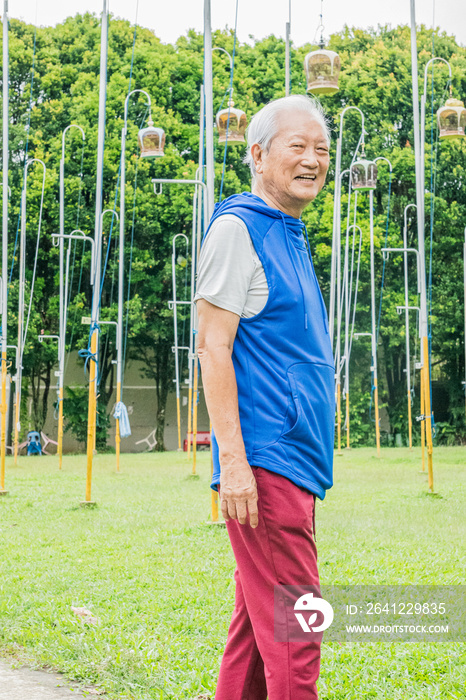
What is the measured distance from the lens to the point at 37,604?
5449 millimetres

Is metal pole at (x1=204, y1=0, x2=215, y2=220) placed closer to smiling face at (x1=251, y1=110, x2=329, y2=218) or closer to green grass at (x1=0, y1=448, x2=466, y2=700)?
green grass at (x1=0, y1=448, x2=466, y2=700)

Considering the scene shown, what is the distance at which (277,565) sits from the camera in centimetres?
240

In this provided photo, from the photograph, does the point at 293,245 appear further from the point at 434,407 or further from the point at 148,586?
the point at 434,407

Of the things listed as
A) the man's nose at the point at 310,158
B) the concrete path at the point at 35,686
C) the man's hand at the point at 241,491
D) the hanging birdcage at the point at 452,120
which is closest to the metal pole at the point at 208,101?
the hanging birdcage at the point at 452,120

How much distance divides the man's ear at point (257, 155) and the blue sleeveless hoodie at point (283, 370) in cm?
17

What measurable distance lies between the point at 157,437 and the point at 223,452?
29172 millimetres

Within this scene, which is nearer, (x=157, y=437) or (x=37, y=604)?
(x=37, y=604)

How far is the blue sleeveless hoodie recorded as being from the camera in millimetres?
2438

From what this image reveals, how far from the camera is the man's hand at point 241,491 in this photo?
7.81 feet

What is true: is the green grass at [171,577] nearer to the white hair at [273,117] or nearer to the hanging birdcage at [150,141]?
the white hair at [273,117]

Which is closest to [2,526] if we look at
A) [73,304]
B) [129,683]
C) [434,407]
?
[129,683]

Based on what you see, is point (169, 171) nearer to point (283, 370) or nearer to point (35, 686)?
point (35, 686)

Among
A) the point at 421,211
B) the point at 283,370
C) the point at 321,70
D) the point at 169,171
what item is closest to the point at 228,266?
the point at 283,370

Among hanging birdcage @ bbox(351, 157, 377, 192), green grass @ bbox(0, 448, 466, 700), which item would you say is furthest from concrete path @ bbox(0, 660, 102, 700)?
hanging birdcage @ bbox(351, 157, 377, 192)
